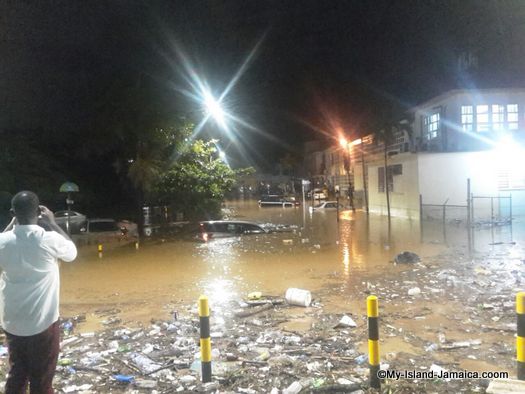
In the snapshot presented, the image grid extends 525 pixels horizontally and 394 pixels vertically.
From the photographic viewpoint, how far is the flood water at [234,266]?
974 cm

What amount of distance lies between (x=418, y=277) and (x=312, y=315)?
3943mm

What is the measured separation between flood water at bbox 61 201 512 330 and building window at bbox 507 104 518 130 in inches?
330

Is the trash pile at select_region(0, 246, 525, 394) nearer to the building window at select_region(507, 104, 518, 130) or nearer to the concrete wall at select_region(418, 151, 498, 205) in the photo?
the concrete wall at select_region(418, 151, 498, 205)

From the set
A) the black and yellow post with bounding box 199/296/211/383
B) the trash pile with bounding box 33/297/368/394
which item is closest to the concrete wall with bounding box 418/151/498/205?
the trash pile with bounding box 33/297/368/394

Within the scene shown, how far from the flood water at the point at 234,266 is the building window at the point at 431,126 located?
7701mm

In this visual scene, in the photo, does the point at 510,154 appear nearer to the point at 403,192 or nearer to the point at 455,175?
the point at 455,175

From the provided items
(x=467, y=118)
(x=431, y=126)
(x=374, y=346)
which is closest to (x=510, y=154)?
(x=467, y=118)

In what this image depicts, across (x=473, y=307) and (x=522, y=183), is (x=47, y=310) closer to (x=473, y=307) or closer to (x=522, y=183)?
(x=473, y=307)

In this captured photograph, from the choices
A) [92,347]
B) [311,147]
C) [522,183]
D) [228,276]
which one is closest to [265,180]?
[311,147]

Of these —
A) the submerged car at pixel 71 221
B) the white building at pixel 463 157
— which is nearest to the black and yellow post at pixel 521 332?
the submerged car at pixel 71 221

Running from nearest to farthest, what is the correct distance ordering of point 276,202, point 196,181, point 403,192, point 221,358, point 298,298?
point 221,358 < point 298,298 < point 196,181 < point 403,192 < point 276,202

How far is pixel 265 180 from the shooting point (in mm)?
76312

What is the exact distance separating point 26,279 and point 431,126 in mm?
27793

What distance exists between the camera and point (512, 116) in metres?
25.9
